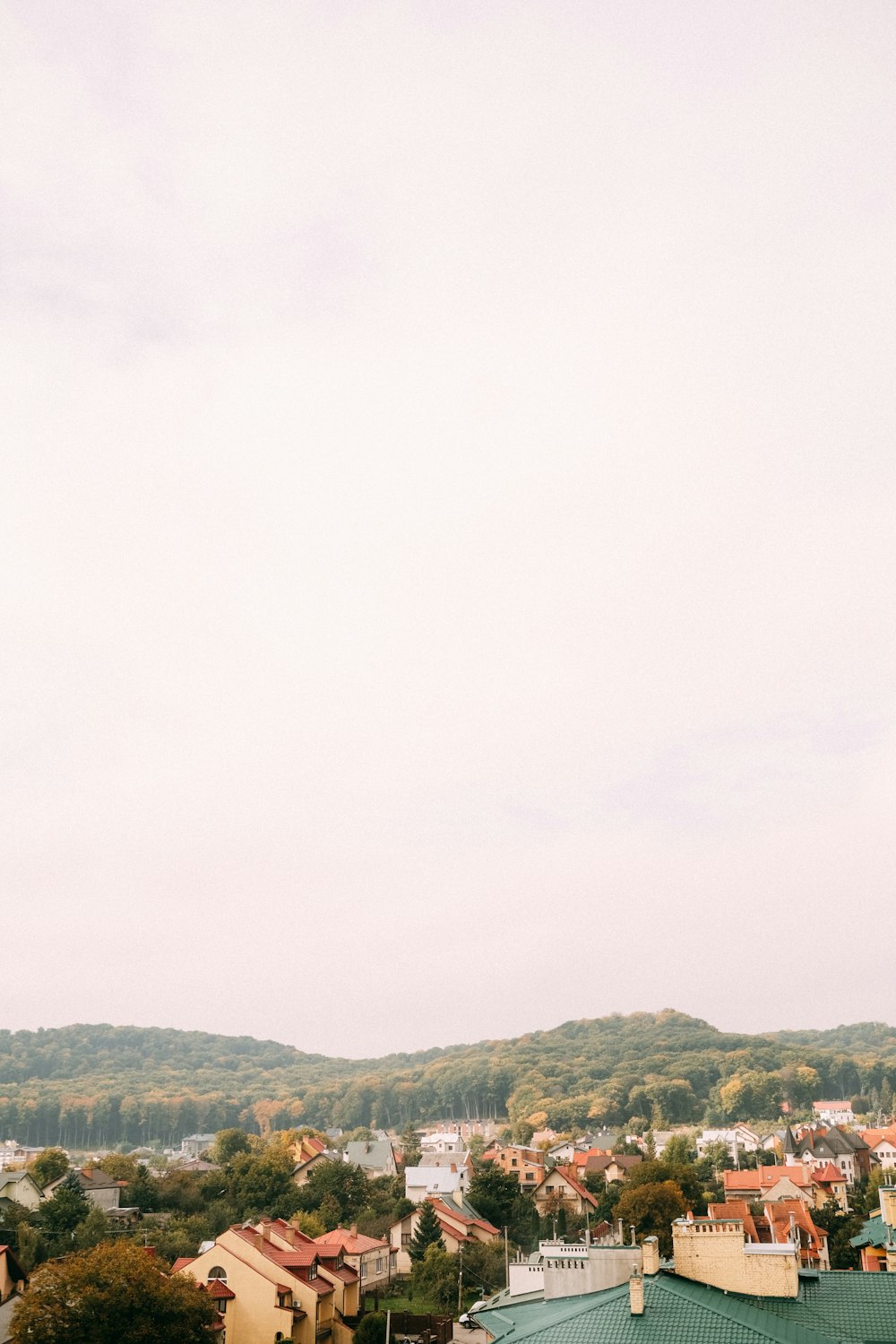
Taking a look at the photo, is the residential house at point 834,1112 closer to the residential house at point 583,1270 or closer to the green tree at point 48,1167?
the green tree at point 48,1167

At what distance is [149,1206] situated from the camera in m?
58.3

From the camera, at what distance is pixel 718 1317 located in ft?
67.0

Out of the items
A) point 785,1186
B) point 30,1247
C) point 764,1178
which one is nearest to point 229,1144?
point 30,1247

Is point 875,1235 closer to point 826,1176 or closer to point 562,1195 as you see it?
point 562,1195

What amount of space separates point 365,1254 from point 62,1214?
14.3 metres

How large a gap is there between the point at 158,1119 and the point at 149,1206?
379ft

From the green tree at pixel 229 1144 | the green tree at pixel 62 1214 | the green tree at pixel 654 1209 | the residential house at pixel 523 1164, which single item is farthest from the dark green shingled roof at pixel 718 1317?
the green tree at pixel 229 1144

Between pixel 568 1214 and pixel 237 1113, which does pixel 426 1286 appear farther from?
pixel 237 1113

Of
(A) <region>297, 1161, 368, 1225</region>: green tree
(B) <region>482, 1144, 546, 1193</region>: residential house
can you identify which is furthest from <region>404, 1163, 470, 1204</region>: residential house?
(B) <region>482, 1144, 546, 1193</region>: residential house

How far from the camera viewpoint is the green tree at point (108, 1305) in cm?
2928

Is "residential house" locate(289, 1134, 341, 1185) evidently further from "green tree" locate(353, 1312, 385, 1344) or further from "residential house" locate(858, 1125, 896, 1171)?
"residential house" locate(858, 1125, 896, 1171)

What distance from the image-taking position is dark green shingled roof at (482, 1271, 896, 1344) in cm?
2006

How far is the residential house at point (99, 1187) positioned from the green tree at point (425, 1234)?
17.9 meters

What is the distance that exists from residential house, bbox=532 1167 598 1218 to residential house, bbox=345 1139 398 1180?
12027mm
